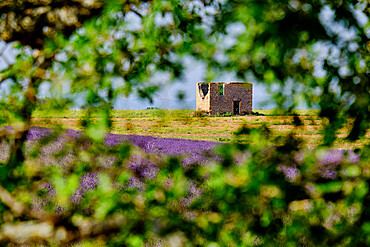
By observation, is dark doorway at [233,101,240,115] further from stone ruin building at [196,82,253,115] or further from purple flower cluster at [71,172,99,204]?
purple flower cluster at [71,172,99,204]

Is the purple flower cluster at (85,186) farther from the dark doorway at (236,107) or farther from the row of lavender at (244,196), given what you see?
the dark doorway at (236,107)

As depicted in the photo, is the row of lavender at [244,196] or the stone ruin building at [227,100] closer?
the row of lavender at [244,196]

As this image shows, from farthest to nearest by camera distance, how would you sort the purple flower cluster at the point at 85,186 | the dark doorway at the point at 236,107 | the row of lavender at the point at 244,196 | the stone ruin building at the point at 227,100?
the dark doorway at the point at 236,107, the stone ruin building at the point at 227,100, the purple flower cluster at the point at 85,186, the row of lavender at the point at 244,196

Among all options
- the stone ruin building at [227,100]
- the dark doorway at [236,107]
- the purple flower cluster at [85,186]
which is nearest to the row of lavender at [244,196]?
the purple flower cluster at [85,186]

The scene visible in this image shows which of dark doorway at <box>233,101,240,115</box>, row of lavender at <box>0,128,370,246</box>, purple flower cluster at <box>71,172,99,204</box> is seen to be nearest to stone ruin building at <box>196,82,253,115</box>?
dark doorway at <box>233,101,240,115</box>

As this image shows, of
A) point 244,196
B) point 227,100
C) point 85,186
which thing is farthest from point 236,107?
point 244,196

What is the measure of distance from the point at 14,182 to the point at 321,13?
1.84 meters

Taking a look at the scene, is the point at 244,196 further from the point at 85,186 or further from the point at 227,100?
the point at 227,100

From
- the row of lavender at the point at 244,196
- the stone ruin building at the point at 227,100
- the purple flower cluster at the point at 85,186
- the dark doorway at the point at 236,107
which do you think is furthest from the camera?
the dark doorway at the point at 236,107

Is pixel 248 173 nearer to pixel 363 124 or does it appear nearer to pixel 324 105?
pixel 324 105

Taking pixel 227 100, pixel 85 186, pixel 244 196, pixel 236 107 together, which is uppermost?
pixel 227 100

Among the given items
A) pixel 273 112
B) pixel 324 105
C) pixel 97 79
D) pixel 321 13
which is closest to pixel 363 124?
pixel 324 105

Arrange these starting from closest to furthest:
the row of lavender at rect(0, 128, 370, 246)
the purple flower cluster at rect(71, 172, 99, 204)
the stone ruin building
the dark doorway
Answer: the row of lavender at rect(0, 128, 370, 246)
the purple flower cluster at rect(71, 172, 99, 204)
the stone ruin building
the dark doorway

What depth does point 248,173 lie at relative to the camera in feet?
4.65
